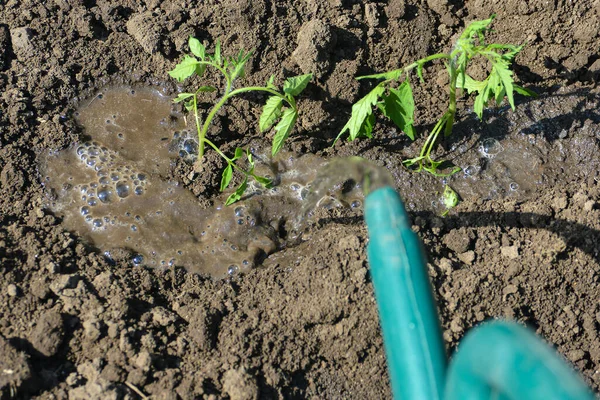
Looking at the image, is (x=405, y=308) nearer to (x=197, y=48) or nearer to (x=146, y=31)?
(x=197, y=48)

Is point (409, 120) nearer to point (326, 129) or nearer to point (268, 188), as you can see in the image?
point (326, 129)

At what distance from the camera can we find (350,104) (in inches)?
112

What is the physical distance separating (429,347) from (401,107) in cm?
129

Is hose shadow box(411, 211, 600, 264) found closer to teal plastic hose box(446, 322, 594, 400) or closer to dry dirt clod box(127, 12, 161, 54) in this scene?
teal plastic hose box(446, 322, 594, 400)

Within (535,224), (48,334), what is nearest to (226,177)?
(48,334)

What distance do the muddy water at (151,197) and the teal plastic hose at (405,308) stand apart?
97cm

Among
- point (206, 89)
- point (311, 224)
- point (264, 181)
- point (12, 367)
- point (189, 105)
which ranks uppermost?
point (206, 89)

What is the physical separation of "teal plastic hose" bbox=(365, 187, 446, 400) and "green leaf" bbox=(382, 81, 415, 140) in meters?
0.97

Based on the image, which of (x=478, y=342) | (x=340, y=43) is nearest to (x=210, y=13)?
(x=340, y=43)

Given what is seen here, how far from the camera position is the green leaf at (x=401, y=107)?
256 centimetres

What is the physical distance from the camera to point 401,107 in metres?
2.59

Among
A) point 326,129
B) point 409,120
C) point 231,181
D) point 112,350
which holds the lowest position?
point 112,350

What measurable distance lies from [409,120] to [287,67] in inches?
26.2

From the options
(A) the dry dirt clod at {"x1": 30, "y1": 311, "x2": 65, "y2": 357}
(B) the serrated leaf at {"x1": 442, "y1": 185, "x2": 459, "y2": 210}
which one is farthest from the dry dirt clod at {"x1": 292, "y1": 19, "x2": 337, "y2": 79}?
(A) the dry dirt clod at {"x1": 30, "y1": 311, "x2": 65, "y2": 357}
